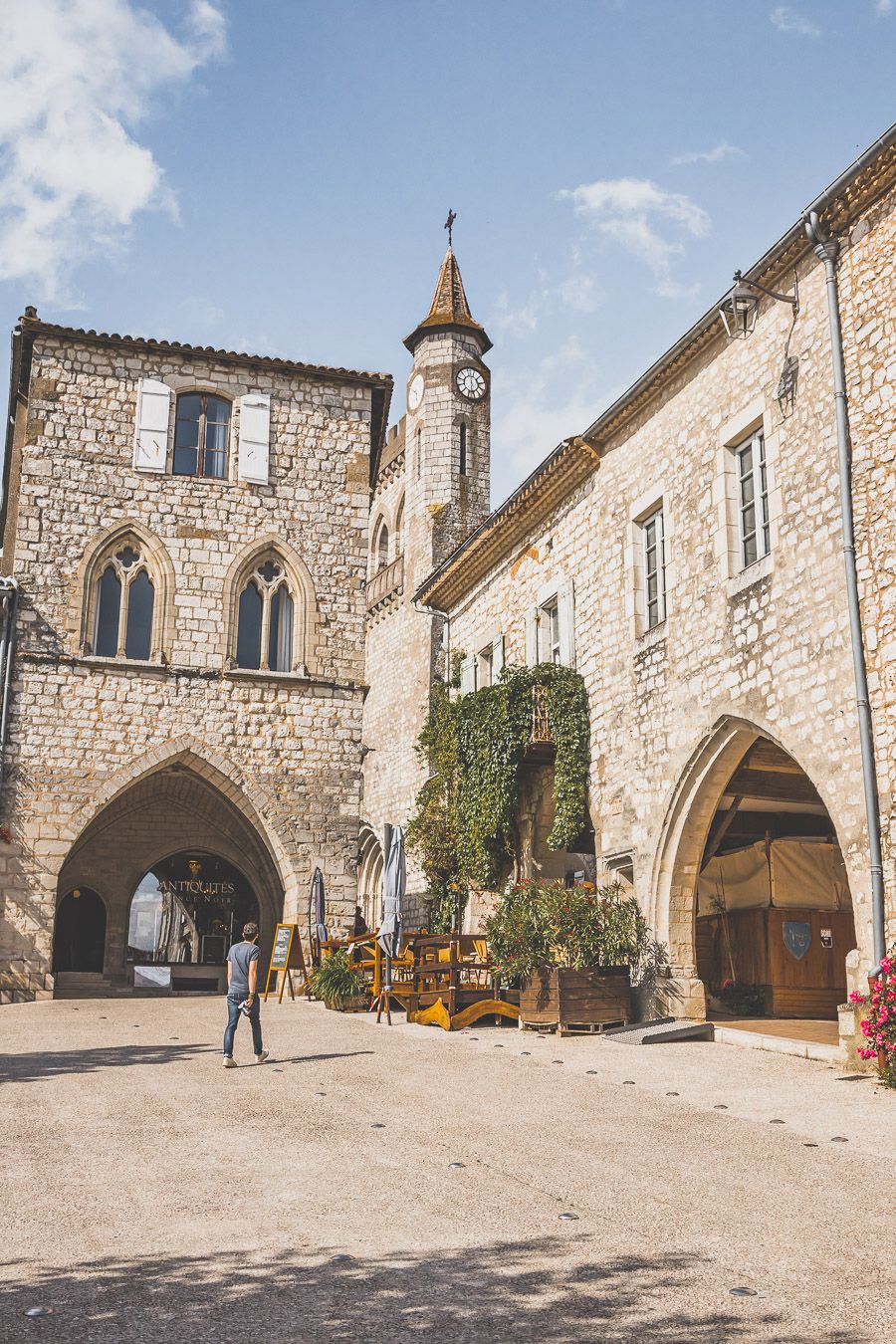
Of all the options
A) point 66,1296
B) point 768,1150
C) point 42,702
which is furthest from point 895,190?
point 42,702

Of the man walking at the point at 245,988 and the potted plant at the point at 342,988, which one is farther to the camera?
the potted plant at the point at 342,988

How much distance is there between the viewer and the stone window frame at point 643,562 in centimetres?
1320

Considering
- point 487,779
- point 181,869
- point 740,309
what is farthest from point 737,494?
point 181,869

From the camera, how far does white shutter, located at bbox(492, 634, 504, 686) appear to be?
17828mm

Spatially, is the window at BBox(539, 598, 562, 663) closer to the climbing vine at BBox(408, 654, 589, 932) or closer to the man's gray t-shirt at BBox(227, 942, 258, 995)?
the climbing vine at BBox(408, 654, 589, 932)

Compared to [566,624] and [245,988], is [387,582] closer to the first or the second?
[566,624]

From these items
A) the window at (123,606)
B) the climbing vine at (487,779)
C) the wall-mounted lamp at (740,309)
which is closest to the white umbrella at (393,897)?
the climbing vine at (487,779)

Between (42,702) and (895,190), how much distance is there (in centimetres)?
1290

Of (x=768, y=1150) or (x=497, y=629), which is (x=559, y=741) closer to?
(x=497, y=629)

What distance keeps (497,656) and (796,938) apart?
5.98 meters

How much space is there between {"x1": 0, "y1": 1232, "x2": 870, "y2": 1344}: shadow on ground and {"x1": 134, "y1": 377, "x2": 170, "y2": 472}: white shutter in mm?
16268

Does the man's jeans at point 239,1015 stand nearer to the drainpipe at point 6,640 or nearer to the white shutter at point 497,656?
the white shutter at point 497,656

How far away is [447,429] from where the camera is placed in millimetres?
23609

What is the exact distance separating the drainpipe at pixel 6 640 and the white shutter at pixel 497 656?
678 centimetres
